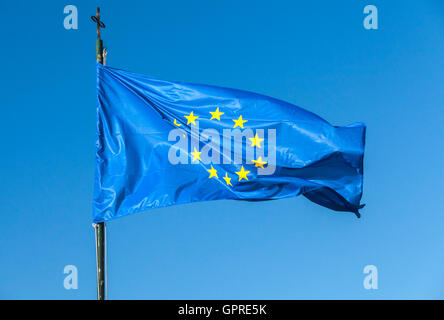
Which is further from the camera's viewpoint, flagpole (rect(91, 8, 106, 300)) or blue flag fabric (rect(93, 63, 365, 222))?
blue flag fabric (rect(93, 63, 365, 222))

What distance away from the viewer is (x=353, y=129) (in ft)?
64.5

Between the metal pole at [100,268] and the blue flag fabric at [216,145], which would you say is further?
the blue flag fabric at [216,145]

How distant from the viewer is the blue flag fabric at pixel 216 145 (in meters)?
18.5

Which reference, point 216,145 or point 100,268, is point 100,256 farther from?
point 216,145

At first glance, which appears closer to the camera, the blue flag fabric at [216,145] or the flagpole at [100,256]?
the flagpole at [100,256]

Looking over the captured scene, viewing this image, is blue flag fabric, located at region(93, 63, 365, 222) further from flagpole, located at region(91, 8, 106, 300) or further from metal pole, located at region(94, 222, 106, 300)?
metal pole, located at region(94, 222, 106, 300)

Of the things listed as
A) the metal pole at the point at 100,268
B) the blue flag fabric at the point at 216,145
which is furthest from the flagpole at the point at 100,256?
the blue flag fabric at the point at 216,145

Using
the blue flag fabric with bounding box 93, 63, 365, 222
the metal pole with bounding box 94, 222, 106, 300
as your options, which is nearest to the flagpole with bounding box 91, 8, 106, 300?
the metal pole with bounding box 94, 222, 106, 300

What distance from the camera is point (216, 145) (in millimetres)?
19469

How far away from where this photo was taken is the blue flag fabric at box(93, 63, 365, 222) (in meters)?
18.5

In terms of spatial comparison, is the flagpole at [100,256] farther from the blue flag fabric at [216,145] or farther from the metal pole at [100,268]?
the blue flag fabric at [216,145]

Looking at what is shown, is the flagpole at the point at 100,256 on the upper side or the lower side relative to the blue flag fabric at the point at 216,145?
lower
